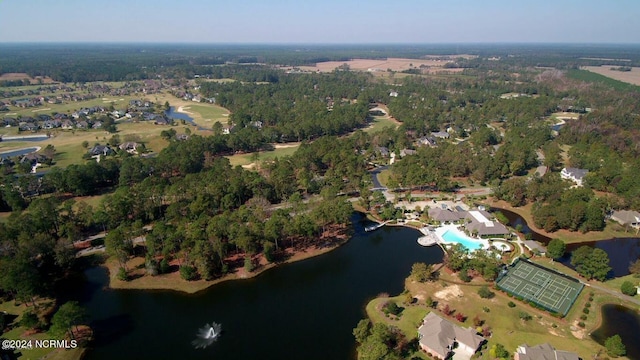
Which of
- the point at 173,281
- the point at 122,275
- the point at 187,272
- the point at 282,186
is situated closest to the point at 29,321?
the point at 122,275

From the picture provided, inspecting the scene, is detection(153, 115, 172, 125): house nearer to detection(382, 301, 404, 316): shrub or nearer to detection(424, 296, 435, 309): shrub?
detection(382, 301, 404, 316): shrub

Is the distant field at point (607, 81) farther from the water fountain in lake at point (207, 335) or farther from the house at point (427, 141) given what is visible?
the water fountain in lake at point (207, 335)

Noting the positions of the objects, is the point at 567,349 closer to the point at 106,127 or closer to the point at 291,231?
the point at 291,231

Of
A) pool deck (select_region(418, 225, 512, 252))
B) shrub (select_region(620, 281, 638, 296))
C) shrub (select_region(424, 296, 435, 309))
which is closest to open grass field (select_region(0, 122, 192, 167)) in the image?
pool deck (select_region(418, 225, 512, 252))

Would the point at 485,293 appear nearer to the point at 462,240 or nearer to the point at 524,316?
the point at 524,316

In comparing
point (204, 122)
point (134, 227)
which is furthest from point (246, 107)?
point (134, 227)
